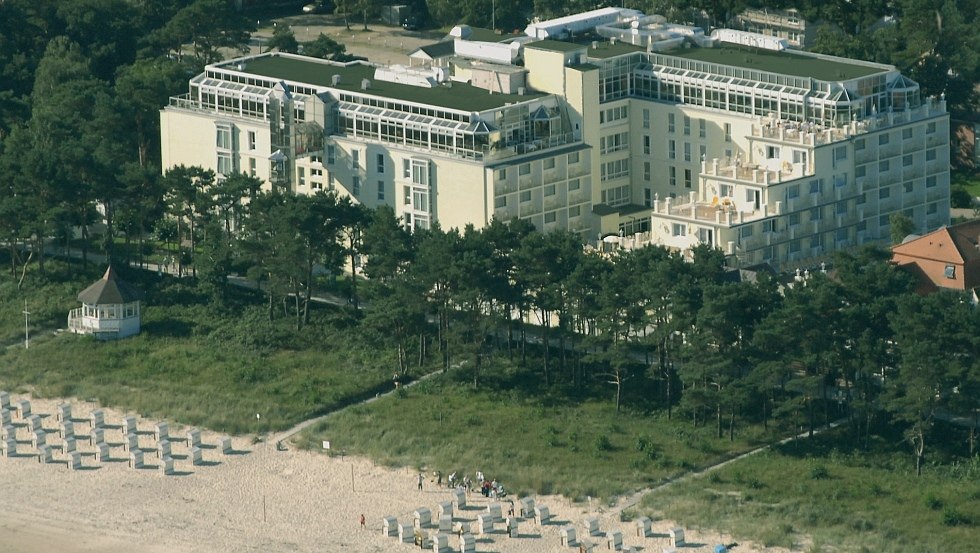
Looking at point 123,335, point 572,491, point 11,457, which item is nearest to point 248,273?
point 123,335

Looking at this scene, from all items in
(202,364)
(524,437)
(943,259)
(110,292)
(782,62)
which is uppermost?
(782,62)

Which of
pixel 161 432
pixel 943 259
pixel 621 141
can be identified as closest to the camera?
pixel 161 432

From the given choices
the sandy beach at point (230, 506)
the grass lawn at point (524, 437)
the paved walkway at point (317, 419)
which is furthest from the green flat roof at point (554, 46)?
the sandy beach at point (230, 506)

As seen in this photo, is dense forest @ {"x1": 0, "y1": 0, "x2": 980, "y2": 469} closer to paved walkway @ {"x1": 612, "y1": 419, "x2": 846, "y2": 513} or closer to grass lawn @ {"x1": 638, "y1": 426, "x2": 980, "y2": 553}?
paved walkway @ {"x1": 612, "y1": 419, "x2": 846, "y2": 513}


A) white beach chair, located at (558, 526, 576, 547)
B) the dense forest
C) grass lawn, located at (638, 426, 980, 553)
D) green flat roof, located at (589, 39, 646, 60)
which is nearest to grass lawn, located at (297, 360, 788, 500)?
the dense forest

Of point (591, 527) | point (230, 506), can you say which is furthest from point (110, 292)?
point (591, 527)

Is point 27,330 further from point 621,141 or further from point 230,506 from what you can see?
point 621,141
